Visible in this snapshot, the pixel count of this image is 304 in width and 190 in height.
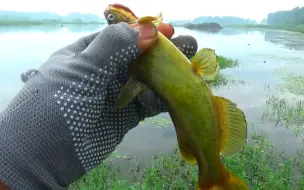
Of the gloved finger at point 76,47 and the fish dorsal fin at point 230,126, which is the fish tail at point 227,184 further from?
the gloved finger at point 76,47

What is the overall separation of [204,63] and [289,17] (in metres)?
111

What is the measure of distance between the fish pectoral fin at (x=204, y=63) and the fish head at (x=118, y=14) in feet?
1.54

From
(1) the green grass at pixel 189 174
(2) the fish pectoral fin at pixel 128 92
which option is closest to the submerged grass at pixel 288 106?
(1) the green grass at pixel 189 174

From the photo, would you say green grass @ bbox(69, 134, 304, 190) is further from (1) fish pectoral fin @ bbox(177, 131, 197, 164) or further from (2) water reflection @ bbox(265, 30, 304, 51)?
(2) water reflection @ bbox(265, 30, 304, 51)

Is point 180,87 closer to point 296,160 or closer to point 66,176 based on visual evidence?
point 66,176

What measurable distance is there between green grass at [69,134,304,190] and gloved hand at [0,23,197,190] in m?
3.20

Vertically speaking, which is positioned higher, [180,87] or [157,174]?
[180,87]

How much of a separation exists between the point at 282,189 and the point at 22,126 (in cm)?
485

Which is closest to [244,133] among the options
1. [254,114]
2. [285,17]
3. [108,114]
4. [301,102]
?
[108,114]

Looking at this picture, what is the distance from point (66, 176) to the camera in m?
1.83

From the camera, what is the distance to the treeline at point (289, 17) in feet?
281

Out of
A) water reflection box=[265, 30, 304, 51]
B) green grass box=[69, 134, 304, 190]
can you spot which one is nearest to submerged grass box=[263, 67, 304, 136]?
green grass box=[69, 134, 304, 190]

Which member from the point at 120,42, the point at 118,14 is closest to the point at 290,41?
the point at 118,14

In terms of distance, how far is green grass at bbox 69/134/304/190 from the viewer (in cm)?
552
